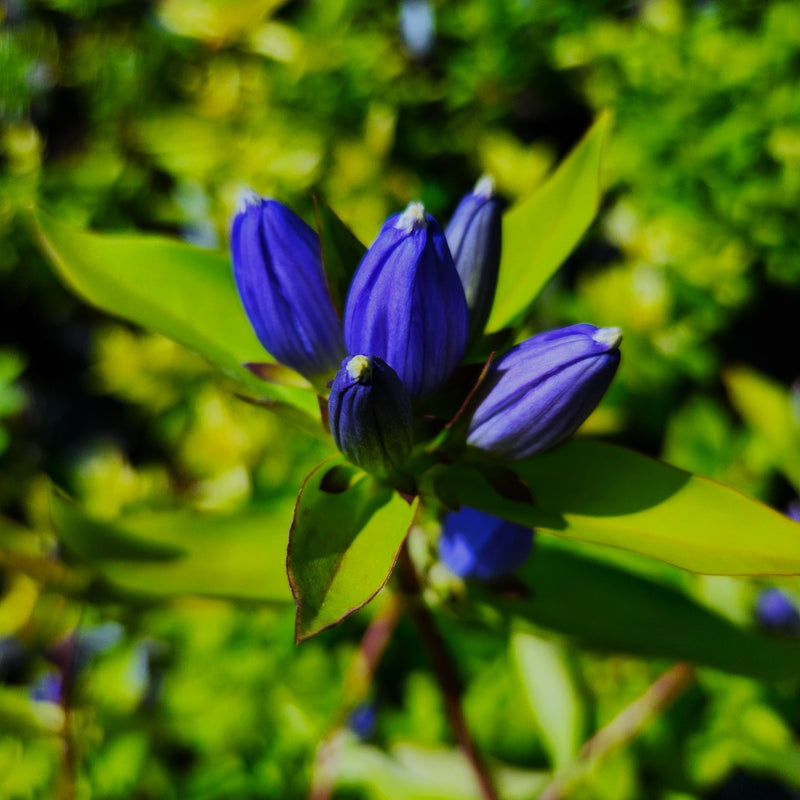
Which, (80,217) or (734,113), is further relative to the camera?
(80,217)

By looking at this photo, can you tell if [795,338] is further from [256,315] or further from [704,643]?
[256,315]

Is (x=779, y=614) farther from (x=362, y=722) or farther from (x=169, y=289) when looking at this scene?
(x=169, y=289)

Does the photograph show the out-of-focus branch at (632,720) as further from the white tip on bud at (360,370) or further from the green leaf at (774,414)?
the white tip on bud at (360,370)

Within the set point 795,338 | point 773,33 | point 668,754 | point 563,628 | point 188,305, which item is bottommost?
point 668,754

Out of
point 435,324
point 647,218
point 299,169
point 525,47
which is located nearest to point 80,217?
point 299,169

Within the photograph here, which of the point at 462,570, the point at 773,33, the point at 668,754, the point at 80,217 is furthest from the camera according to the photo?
the point at 80,217

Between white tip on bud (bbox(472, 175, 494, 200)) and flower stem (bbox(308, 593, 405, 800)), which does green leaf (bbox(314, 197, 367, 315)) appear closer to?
white tip on bud (bbox(472, 175, 494, 200))

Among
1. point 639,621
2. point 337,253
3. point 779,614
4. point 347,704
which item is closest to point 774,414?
point 779,614
